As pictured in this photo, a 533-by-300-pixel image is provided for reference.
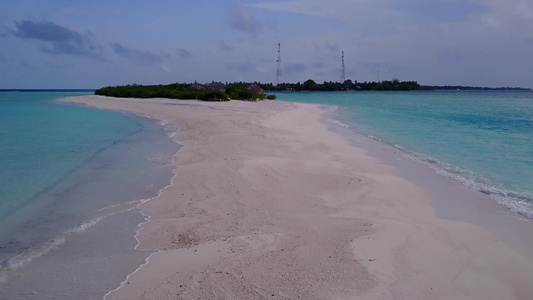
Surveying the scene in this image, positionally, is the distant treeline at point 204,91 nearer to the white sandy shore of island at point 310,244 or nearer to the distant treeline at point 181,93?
the distant treeline at point 181,93

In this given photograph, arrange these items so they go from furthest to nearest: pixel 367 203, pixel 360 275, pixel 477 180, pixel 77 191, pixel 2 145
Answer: pixel 2 145, pixel 477 180, pixel 77 191, pixel 367 203, pixel 360 275

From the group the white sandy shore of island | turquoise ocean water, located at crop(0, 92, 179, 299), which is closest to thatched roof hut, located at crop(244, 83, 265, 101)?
turquoise ocean water, located at crop(0, 92, 179, 299)

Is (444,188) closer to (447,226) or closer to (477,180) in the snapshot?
(477,180)

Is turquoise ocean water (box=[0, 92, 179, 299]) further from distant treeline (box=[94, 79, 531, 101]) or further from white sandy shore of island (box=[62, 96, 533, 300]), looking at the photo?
distant treeline (box=[94, 79, 531, 101])

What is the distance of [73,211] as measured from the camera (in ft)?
22.0

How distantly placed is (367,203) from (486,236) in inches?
70.3

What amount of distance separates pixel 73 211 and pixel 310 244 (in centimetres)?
357

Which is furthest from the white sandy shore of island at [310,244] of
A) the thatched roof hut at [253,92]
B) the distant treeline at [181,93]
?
the thatched roof hut at [253,92]

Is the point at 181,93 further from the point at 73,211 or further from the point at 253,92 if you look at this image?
the point at 73,211

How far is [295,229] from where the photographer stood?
563 cm

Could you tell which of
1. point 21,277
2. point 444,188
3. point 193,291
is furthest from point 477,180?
point 21,277

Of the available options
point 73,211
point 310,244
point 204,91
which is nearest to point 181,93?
point 204,91

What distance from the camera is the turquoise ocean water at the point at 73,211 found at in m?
4.45

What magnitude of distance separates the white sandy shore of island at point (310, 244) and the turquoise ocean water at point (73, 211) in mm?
351
